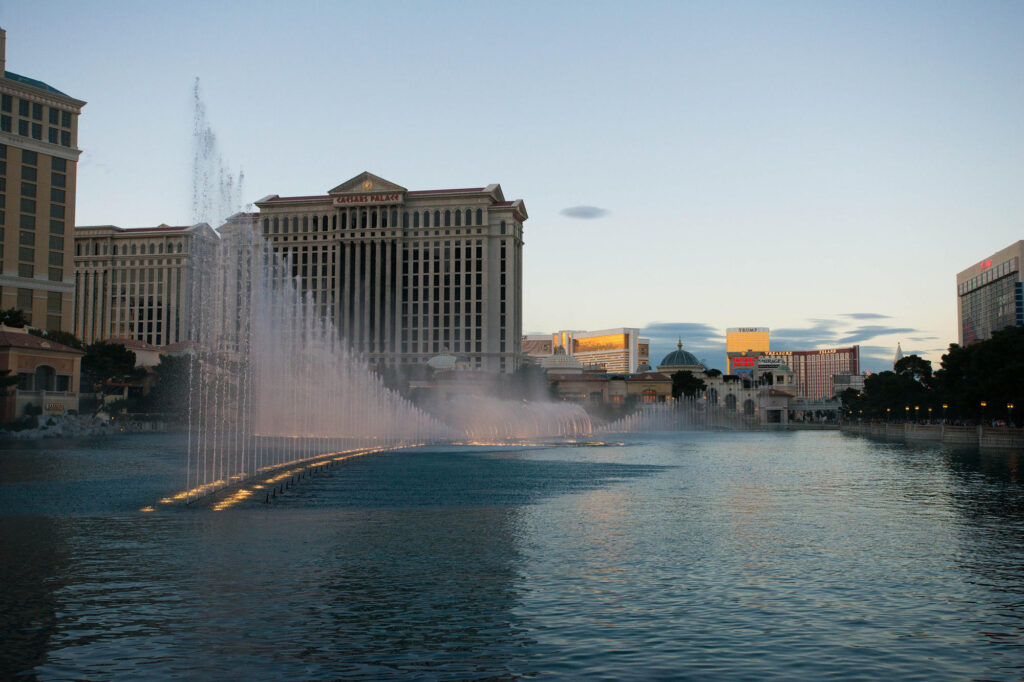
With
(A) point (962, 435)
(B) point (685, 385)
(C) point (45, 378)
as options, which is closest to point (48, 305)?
(C) point (45, 378)

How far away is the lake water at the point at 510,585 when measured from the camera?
12.0m

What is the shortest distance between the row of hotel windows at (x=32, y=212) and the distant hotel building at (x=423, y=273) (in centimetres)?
5522

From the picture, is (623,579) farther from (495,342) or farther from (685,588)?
(495,342)

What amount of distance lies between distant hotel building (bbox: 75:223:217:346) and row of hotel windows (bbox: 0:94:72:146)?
60.6 m

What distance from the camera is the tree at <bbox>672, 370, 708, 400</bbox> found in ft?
560

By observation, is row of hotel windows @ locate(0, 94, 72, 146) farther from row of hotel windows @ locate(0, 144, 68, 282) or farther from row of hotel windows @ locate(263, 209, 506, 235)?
row of hotel windows @ locate(263, 209, 506, 235)

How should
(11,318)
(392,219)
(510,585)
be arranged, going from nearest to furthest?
(510,585) → (11,318) → (392,219)

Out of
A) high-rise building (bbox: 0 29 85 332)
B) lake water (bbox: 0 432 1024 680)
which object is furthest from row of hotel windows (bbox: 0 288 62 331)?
lake water (bbox: 0 432 1024 680)

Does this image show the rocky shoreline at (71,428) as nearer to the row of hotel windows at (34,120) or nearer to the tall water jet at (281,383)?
the tall water jet at (281,383)

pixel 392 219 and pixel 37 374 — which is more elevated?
pixel 392 219

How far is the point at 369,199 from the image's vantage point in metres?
163

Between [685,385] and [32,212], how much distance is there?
113377 mm

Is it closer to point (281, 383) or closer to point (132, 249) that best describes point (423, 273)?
point (132, 249)

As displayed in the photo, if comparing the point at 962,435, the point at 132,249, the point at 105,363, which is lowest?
the point at 962,435
